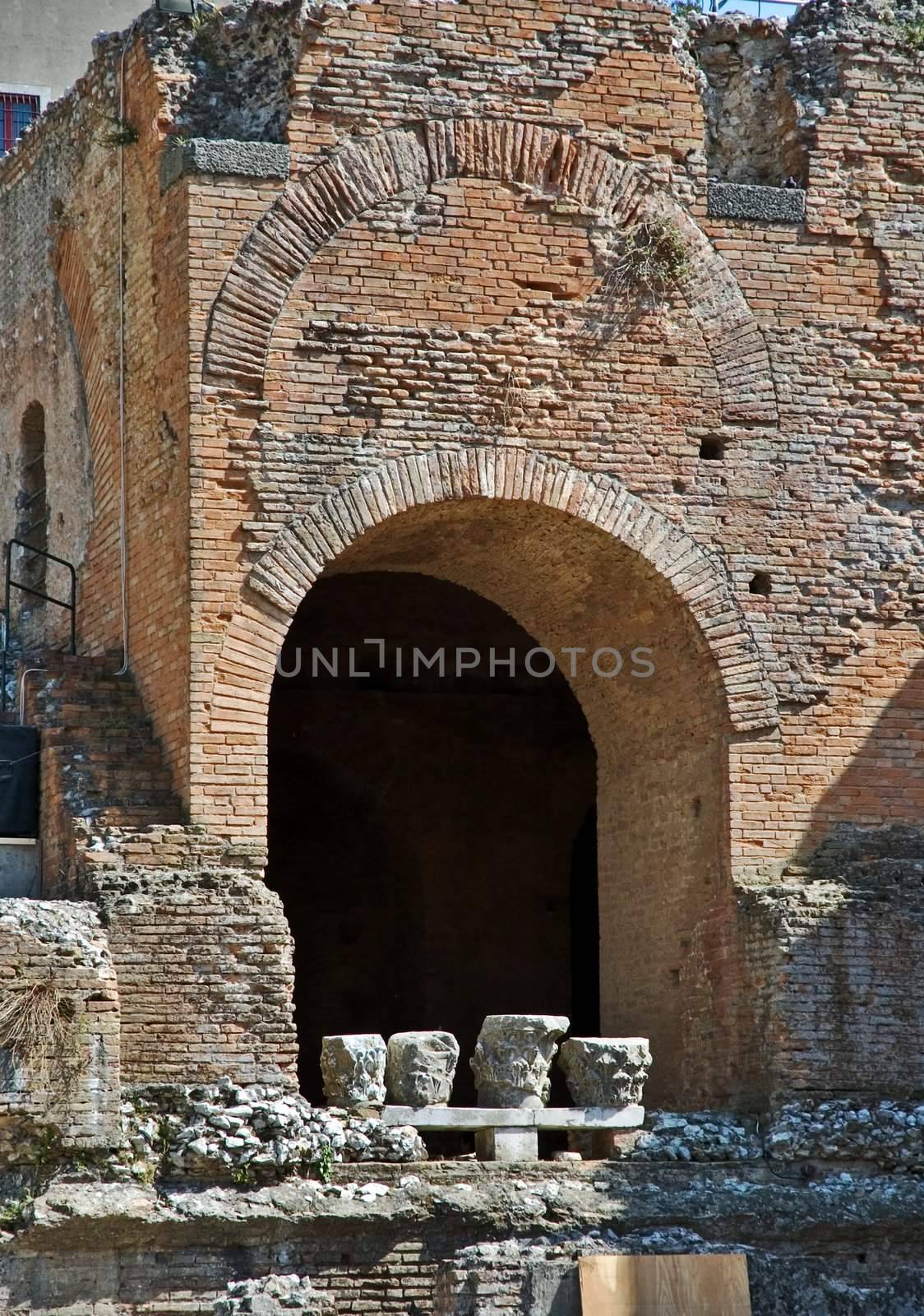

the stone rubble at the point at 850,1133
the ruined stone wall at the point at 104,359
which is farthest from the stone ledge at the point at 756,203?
the stone rubble at the point at 850,1133

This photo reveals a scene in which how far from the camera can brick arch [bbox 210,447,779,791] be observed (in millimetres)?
11359

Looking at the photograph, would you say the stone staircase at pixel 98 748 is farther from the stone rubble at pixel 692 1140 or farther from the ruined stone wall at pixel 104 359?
the stone rubble at pixel 692 1140

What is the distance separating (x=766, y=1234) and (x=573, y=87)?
5.62m

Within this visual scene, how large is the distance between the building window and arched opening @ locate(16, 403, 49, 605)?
5.58 m

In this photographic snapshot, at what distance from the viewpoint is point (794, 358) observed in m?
12.3

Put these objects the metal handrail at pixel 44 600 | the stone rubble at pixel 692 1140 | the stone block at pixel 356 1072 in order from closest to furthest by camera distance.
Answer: the stone block at pixel 356 1072 < the stone rubble at pixel 692 1140 < the metal handrail at pixel 44 600

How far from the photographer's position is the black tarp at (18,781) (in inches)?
457

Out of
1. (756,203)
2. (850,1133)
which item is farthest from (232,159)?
(850,1133)

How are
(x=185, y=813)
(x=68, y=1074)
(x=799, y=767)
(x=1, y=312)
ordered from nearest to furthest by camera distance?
(x=68, y=1074) → (x=185, y=813) → (x=799, y=767) → (x=1, y=312)

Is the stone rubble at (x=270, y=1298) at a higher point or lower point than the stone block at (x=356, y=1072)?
lower

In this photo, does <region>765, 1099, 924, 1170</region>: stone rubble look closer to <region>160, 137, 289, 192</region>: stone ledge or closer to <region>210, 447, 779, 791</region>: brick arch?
<region>210, 447, 779, 791</region>: brick arch

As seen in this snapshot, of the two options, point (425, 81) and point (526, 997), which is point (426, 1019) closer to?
point (526, 997)

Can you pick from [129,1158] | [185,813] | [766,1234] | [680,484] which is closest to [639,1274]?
[766,1234]

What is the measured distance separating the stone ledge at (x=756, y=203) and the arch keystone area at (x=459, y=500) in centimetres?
157
